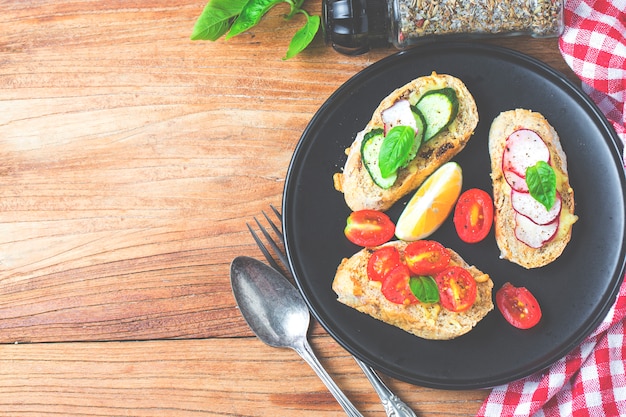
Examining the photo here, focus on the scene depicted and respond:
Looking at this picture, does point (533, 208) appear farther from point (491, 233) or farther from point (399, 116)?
point (399, 116)

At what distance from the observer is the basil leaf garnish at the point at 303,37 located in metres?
2.82

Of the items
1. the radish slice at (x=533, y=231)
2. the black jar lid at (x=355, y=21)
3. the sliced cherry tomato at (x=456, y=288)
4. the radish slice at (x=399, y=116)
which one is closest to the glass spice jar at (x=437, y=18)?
the black jar lid at (x=355, y=21)

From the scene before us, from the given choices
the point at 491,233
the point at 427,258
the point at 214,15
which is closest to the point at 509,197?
the point at 491,233

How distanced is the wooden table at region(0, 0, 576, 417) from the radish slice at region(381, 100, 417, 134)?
37 cm

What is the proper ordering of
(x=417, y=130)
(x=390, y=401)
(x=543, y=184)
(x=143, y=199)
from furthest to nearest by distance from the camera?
(x=143, y=199), (x=390, y=401), (x=417, y=130), (x=543, y=184)

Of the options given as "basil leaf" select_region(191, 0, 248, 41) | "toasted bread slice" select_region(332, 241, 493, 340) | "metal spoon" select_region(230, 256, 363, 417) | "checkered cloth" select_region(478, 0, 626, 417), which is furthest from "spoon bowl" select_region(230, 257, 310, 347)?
"basil leaf" select_region(191, 0, 248, 41)

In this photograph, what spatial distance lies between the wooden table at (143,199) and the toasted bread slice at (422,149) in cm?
34

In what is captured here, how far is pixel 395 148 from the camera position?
259 cm

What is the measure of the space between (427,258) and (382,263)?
0.19 meters

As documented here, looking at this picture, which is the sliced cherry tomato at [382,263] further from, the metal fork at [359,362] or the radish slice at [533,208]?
the radish slice at [533,208]

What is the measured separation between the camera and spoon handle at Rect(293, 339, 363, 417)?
2.79 m

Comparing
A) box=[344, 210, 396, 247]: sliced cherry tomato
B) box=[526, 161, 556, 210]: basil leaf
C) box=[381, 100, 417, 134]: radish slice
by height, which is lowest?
box=[344, 210, 396, 247]: sliced cherry tomato

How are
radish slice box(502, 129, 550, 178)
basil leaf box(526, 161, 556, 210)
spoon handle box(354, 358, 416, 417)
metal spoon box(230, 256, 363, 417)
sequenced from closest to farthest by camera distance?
basil leaf box(526, 161, 556, 210), radish slice box(502, 129, 550, 178), spoon handle box(354, 358, 416, 417), metal spoon box(230, 256, 363, 417)

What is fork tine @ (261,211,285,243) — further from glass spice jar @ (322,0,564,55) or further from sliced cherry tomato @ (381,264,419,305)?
glass spice jar @ (322,0,564,55)
